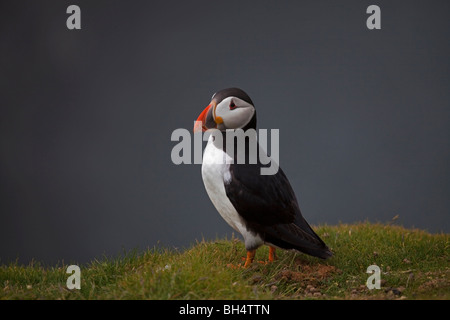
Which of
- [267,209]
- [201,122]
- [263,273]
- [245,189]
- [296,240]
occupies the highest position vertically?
[201,122]

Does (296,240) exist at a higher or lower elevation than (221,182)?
lower

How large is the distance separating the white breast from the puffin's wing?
0.15 ft

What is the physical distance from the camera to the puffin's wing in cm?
391

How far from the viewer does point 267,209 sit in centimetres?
396

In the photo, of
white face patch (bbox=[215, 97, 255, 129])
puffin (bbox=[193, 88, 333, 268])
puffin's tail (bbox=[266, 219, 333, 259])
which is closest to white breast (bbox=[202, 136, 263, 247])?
puffin (bbox=[193, 88, 333, 268])

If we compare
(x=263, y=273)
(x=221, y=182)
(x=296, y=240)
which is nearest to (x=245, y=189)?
(x=221, y=182)

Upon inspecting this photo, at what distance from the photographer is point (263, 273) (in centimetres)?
395

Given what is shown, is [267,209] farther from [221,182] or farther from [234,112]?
[234,112]

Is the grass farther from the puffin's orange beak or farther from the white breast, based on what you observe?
the puffin's orange beak

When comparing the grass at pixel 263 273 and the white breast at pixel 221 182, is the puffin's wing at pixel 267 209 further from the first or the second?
the grass at pixel 263 273

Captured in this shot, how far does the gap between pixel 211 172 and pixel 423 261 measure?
2.15m

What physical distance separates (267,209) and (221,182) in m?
0.44

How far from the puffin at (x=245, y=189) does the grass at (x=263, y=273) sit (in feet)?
0.82
